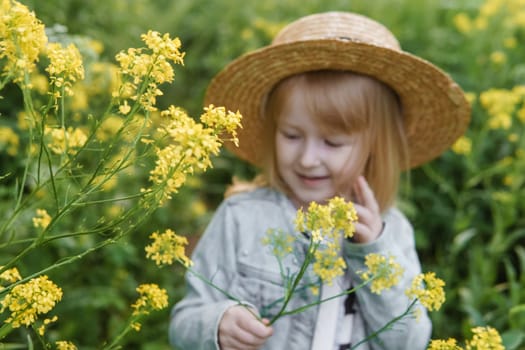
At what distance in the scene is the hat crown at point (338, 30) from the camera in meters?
1.79

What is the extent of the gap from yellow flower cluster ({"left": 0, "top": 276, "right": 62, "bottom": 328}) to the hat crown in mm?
936

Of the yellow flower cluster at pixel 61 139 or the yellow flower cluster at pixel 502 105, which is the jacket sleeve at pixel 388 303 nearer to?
the yellow flower cluster at pixel 61 139

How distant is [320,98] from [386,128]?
0.25 metres

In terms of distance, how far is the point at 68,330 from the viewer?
2.34 meters

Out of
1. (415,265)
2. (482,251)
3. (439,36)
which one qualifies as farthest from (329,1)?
(415,265)

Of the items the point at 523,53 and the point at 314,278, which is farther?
the point at 523,53

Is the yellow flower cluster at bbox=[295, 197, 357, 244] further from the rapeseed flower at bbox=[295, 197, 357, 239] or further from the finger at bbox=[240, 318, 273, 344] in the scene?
the finger at bbox=[240, 318, 273, 344]

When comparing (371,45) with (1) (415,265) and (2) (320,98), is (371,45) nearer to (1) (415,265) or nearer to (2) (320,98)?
(2) (320,98)

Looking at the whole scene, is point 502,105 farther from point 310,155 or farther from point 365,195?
point 310,155

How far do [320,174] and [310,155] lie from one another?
0.07 metres

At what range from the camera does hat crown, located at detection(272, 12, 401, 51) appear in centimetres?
179

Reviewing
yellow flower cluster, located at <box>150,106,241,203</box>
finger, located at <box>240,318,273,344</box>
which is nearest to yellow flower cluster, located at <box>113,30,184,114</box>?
yellow flower cluster, located at <box>150,106,241,203</box>

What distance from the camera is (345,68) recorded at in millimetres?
1796

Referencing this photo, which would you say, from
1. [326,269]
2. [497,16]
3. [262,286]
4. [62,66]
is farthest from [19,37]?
[497,16]
